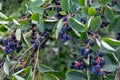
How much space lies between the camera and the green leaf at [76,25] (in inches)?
42.1

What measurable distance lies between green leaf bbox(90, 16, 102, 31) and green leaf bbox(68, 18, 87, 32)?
2 cm

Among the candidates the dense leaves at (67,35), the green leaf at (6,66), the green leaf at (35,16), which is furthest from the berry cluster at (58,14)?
the green leaf at (6,66)

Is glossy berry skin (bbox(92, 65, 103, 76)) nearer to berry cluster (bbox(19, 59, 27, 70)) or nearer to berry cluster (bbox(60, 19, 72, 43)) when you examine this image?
berry cluster (bbox(60, 19, 72, 43))

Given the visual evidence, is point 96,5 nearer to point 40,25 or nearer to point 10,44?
point 40,25

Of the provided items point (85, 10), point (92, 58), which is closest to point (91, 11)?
point (85, 10)

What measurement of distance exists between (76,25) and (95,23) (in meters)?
0.06

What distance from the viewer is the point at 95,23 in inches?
42.1

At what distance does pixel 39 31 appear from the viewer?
3.85ft

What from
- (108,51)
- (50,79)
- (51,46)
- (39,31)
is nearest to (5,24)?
(39,31)

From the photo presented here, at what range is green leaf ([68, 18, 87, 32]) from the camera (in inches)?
42.1

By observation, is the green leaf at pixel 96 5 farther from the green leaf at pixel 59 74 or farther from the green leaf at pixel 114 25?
the green leaf at pixel 59 74

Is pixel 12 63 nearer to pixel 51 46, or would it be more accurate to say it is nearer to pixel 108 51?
pixel 108 51

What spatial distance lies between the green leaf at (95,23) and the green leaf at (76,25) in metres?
0.02

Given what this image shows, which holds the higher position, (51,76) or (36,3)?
(36,3)
